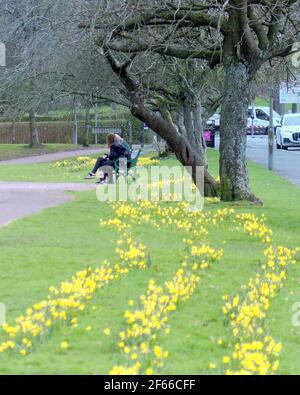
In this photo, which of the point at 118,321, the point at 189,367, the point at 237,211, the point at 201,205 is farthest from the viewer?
the point at 201,205

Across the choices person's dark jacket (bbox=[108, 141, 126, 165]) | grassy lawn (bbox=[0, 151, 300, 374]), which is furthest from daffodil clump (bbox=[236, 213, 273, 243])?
person's dark jacket (bbox=[108, 141, 126, 165])

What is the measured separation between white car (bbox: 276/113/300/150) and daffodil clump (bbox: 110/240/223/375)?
36573 mm

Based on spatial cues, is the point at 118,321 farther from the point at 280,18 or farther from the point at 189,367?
the point at 280,18

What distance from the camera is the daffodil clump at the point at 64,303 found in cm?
634

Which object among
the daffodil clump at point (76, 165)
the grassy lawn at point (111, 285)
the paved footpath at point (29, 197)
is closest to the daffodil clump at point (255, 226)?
the grassy lawn at point (111, 285)

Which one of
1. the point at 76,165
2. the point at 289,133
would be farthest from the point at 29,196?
the point at 289,133

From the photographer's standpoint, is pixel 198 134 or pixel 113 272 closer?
pixel 113 272

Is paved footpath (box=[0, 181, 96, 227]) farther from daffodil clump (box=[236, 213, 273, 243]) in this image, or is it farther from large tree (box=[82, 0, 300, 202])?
daffodil clump (box=[236, 213, 273, 243])

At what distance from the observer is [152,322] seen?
6.54 meters

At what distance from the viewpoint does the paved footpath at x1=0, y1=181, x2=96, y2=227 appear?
15.1 metres

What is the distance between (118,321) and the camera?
23.0 feet

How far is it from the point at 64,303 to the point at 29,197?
1132 centimetres

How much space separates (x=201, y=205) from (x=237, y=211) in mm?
1159
